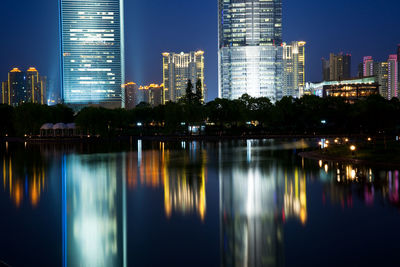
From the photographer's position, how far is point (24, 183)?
21.6 metres

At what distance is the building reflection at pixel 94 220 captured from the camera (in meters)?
10.3

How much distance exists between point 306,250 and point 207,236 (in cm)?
259

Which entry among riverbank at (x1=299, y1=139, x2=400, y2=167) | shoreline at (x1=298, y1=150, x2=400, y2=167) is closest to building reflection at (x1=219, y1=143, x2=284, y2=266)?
shoreline at (x1=298, y1=150, x2=400, y2=167)

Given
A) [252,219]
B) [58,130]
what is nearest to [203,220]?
[252,219]

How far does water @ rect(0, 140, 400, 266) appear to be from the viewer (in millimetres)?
10039

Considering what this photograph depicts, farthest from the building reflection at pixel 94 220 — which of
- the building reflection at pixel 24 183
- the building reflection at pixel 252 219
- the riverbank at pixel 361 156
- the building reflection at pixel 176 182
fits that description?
the riverbank at pixel 361 156

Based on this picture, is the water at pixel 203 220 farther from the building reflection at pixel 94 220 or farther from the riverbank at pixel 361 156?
the riverbank at pixel 361 156

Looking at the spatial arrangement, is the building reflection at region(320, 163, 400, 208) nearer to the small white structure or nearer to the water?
the water

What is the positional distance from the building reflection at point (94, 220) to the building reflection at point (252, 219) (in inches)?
103

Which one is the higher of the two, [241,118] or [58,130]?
[241,118]

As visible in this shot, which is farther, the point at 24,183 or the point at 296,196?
the point at 24,183

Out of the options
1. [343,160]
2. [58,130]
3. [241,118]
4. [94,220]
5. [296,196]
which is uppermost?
[241,118]

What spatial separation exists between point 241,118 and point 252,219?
92.4m

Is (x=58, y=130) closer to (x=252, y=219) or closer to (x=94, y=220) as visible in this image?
(x=94, y=220)
